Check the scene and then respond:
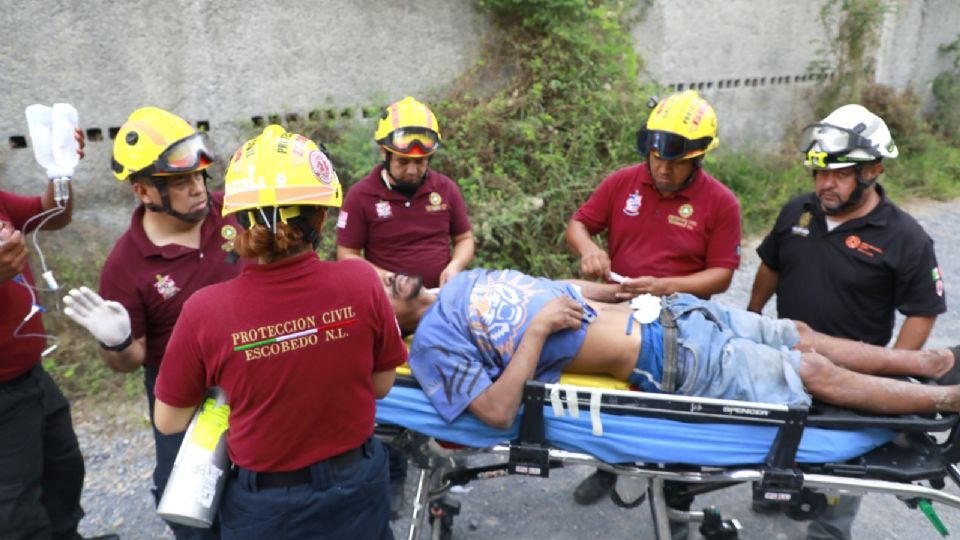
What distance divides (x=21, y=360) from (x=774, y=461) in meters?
3.06

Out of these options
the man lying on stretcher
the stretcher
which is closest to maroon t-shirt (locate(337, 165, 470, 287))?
the man lying on stretcher

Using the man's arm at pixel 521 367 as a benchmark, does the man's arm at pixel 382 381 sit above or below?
above

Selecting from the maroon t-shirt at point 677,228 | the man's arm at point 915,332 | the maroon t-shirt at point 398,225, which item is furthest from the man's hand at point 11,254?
the man's arm at point 915,332

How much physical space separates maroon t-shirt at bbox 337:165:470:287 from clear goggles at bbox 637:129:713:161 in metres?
1.26

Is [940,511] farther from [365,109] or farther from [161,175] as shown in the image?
[365,109]

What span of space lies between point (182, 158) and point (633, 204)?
2.24 metres

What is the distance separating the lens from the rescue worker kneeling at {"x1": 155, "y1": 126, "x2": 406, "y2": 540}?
172 centimetres

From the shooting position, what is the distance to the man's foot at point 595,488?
3496 millimetres

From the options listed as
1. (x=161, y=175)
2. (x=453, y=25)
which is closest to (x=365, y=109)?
(x=453, y=25)

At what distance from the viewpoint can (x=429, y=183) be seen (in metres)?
3.73

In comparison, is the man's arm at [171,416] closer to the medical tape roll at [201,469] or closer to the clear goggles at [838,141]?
the medical tape roll at [201,469]

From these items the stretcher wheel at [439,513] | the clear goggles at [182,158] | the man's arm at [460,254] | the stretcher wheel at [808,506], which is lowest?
the stretcher wheel at [439,513]

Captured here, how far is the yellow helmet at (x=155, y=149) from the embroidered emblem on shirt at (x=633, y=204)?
214cm

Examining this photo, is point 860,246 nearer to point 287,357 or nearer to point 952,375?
point 952,375
